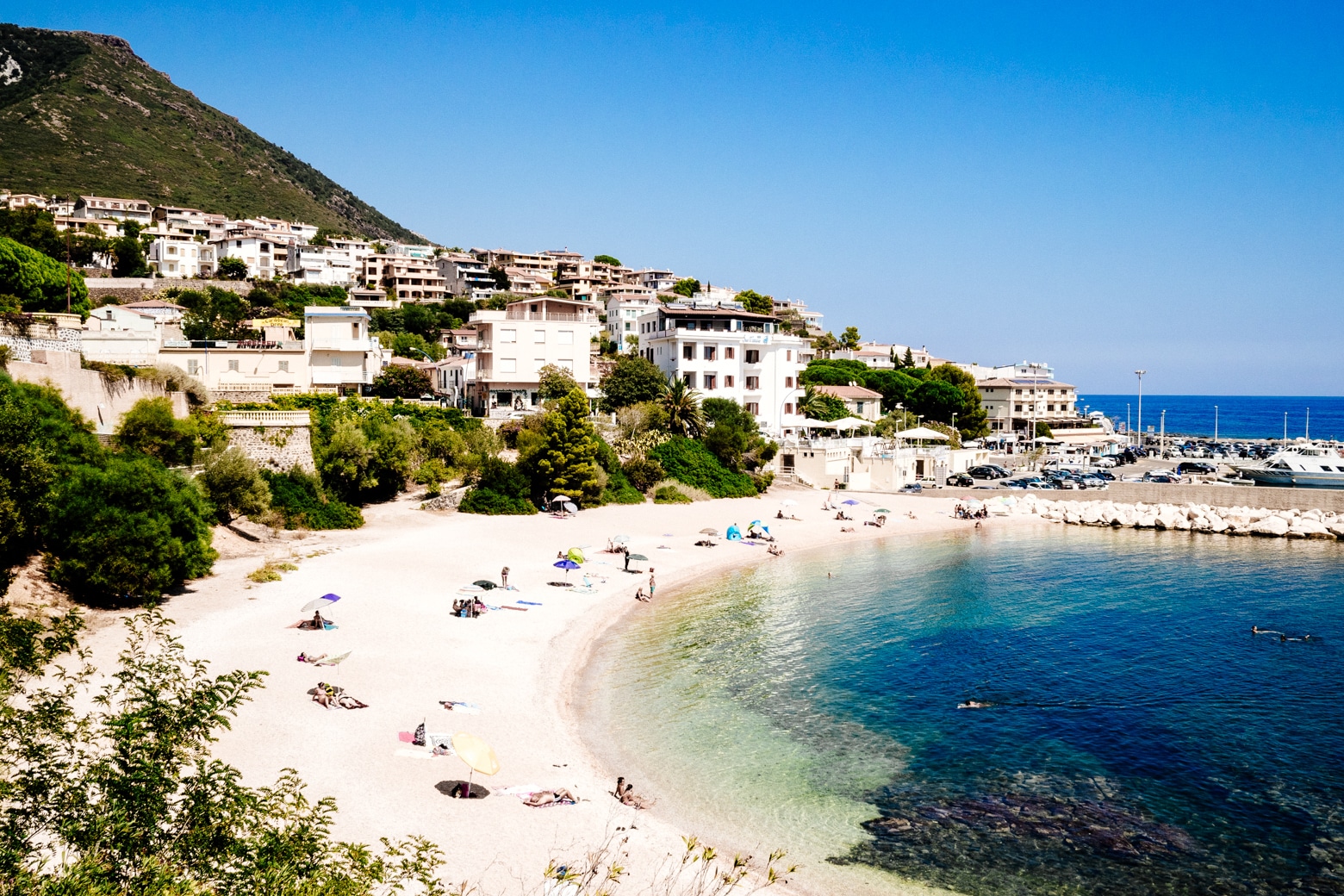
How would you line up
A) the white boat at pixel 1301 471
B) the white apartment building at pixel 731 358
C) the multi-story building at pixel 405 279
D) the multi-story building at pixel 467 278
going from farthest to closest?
the multi-story building at pixel 467 278
the multi-story building at pixel 405 279
the white boat at pixel 1301 471
the white apartment building at pixel 731 358

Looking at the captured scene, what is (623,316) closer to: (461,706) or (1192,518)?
(1192,518)

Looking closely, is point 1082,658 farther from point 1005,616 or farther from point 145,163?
point 145,163

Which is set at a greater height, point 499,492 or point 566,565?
point 499,492

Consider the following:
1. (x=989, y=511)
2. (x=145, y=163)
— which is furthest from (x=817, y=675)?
(x=145, y=163)

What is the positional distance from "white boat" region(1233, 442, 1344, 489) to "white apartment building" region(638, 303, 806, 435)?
4083cm

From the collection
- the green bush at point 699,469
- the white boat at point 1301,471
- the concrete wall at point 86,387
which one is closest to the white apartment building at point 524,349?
the green bush at point 699,469

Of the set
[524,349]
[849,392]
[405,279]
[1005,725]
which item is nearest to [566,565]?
[1005,725]

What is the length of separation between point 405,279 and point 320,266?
11.5m

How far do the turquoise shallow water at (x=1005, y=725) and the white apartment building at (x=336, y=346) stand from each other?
102ft

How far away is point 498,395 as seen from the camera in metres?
60.6

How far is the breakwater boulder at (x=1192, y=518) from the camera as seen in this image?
53250 millimetres

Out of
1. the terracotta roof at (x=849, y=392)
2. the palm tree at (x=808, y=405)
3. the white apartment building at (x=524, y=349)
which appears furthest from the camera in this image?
the terracotta roof at (x=849, y=392)

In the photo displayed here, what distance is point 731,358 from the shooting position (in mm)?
68000

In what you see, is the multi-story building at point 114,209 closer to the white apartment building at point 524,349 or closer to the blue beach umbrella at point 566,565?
the white apartment building at point 524,349
